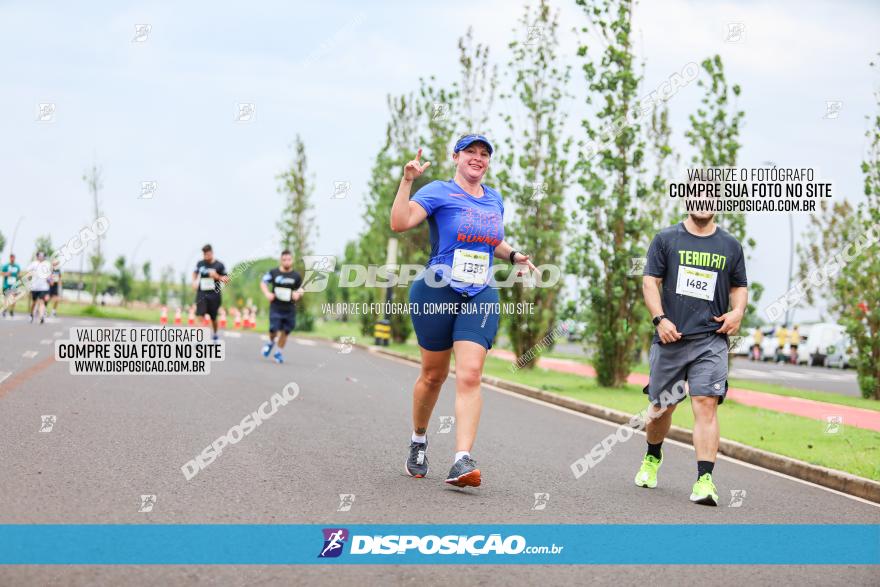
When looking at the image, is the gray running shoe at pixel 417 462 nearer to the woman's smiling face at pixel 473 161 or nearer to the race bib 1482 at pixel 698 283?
the woman's smiling face at pixel 473 161

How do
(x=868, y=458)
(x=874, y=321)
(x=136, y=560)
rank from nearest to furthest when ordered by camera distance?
(x=136, y=560) < (x=868, y=458) < (x=874, y=321)

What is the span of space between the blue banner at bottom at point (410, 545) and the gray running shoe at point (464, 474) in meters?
0.73

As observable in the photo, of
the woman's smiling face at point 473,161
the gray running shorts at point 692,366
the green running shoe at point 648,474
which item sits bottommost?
the green running shoe at point 648,474

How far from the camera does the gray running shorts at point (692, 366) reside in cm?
627

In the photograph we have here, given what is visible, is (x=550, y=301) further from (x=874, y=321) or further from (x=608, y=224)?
(x=874, y=321)

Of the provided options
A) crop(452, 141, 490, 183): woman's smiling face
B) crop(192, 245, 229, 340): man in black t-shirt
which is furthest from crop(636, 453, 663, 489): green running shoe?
crop(192, 245, 229, 340): man in black t-shirt

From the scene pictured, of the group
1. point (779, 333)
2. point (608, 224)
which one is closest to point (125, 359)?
point (608, 224)

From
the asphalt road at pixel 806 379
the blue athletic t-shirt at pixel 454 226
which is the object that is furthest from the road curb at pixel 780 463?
the asphalt road at pixel 806 379

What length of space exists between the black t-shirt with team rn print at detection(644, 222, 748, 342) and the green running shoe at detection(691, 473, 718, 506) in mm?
987

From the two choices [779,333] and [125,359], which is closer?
[125,359]

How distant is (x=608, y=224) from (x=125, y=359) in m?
8.31

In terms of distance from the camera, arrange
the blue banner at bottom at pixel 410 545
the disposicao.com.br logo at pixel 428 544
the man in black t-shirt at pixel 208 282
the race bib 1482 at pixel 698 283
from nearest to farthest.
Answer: the blue banner at bottom at pixel 410 545
the disposicao.com.br logo at pixel 428 544
the race bib 1482 at pixel 698 283
the man in black t-shirt at pixel 208 282

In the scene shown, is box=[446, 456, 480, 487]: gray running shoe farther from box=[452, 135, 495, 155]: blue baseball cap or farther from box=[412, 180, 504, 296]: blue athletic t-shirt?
box=[452, 135, 495, 155]: blue baseball cap

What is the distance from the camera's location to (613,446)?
9008 mm
